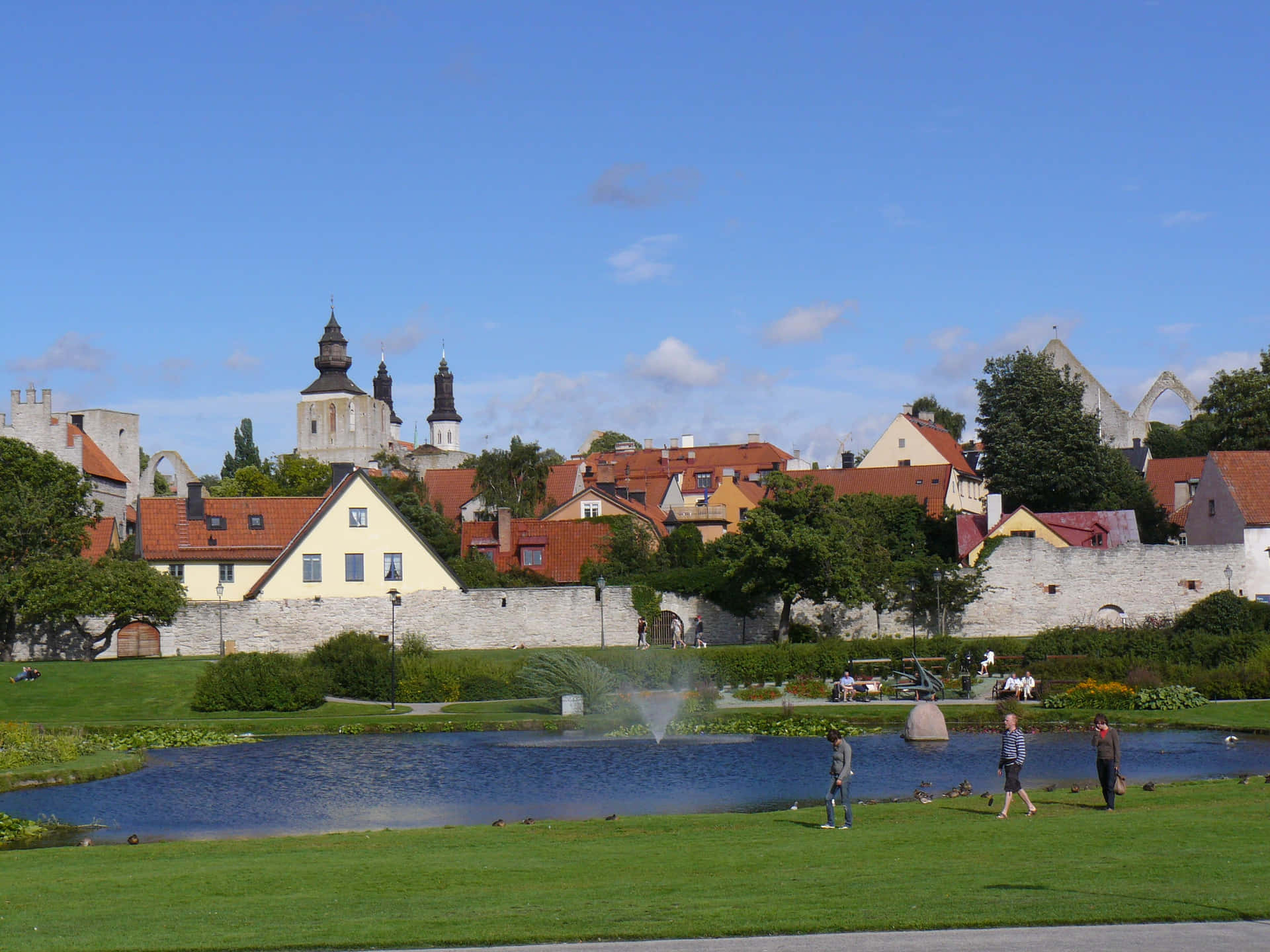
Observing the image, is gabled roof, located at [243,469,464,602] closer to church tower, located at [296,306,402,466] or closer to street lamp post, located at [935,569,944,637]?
street lamp post, located at [935,569,944,637]

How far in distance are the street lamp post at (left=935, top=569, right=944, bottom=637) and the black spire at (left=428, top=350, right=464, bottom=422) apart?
139 m

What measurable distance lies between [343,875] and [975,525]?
162 ft

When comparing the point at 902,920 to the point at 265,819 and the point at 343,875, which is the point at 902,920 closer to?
the point at 343,875

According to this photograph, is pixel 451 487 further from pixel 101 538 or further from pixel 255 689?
pixel 255 689

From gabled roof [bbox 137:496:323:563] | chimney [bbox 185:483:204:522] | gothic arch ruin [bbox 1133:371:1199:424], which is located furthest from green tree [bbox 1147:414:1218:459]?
chimney [bbox 185:483:204:522]

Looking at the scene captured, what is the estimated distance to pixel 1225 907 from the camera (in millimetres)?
10750

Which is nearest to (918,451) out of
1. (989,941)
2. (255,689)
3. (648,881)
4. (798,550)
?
(798,550)

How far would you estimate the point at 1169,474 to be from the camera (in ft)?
265

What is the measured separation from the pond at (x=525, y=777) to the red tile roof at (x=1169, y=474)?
52580 millimetres

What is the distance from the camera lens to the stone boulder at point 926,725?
29328 mm

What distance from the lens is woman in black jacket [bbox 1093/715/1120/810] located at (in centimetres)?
1770

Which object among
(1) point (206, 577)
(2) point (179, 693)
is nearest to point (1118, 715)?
(2) point (179, 693)

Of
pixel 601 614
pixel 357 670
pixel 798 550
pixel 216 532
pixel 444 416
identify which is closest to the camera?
pixel 357 670

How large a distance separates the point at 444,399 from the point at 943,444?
108619 millimetres
